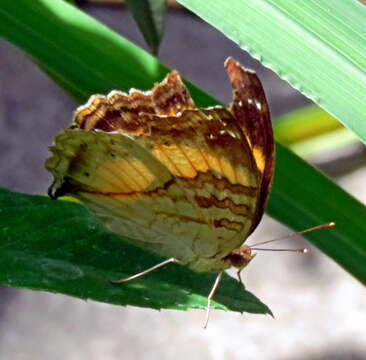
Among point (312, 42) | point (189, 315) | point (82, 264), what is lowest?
point (189, 315)

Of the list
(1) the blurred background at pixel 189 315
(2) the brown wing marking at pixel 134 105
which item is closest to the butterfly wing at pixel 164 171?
(2) the brown wing marking at pixel 134 105

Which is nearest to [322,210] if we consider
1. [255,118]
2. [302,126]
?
[255,118]

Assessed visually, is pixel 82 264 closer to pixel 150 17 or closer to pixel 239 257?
pixel 239 257

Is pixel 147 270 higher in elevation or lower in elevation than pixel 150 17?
lower

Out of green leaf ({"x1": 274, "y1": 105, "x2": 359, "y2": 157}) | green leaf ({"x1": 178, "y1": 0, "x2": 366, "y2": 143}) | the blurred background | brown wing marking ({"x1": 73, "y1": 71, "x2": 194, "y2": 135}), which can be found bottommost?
the blurred background

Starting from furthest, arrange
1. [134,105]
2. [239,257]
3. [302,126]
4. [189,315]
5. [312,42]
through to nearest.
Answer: [189,315] < [302,126] < [239,257] < [134,105] < [312,42]

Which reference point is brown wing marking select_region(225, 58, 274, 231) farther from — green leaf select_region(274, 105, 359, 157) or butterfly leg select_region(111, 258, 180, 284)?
green leaf select_region(274, 105, 359, 157)

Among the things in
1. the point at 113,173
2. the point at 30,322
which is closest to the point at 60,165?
the point at 113,173

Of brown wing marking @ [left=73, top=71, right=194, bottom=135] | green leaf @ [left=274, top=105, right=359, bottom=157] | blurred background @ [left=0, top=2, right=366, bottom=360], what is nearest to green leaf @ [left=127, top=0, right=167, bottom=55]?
brown wing marking @ [left=73, top=71, right=194, bottom=135]
